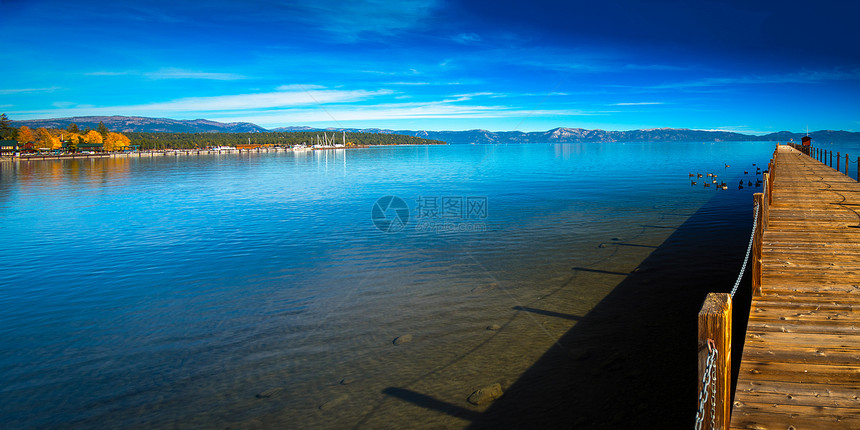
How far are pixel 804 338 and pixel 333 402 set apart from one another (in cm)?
700

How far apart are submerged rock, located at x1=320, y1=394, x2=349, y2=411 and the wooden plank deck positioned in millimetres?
5716

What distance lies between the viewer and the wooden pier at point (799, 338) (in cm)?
489

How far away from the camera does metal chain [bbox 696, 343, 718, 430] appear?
367 cm

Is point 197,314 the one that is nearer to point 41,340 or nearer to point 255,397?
point 41,340

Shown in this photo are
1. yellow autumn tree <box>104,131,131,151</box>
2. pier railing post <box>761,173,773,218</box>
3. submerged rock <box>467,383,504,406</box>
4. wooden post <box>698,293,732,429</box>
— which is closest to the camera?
wooden post <box>698,293,732,429</box>

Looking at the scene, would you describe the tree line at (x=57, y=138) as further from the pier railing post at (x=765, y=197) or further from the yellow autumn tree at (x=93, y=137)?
the pier railing post at (x=765, y=197)

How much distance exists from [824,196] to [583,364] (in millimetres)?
18259

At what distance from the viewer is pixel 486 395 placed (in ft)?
26.9

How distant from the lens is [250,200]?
37.5m

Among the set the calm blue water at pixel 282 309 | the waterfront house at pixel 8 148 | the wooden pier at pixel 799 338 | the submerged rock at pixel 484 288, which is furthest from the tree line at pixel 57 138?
the wooden pier at pixel 799 338

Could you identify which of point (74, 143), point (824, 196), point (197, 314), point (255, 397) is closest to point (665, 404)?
point (255, 397)

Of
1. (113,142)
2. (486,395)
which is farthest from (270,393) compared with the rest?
(113,142)

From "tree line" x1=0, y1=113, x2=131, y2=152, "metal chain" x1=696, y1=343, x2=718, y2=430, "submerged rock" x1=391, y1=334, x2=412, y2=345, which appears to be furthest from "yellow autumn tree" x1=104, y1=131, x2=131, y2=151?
"metal chain" x1=696, y1=343, x2=718, y2=430

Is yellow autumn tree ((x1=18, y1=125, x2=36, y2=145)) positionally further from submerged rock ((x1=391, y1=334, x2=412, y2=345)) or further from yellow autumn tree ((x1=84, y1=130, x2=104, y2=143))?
submerged rock ((x1=391, y1=334, x2=412, y2=345))
